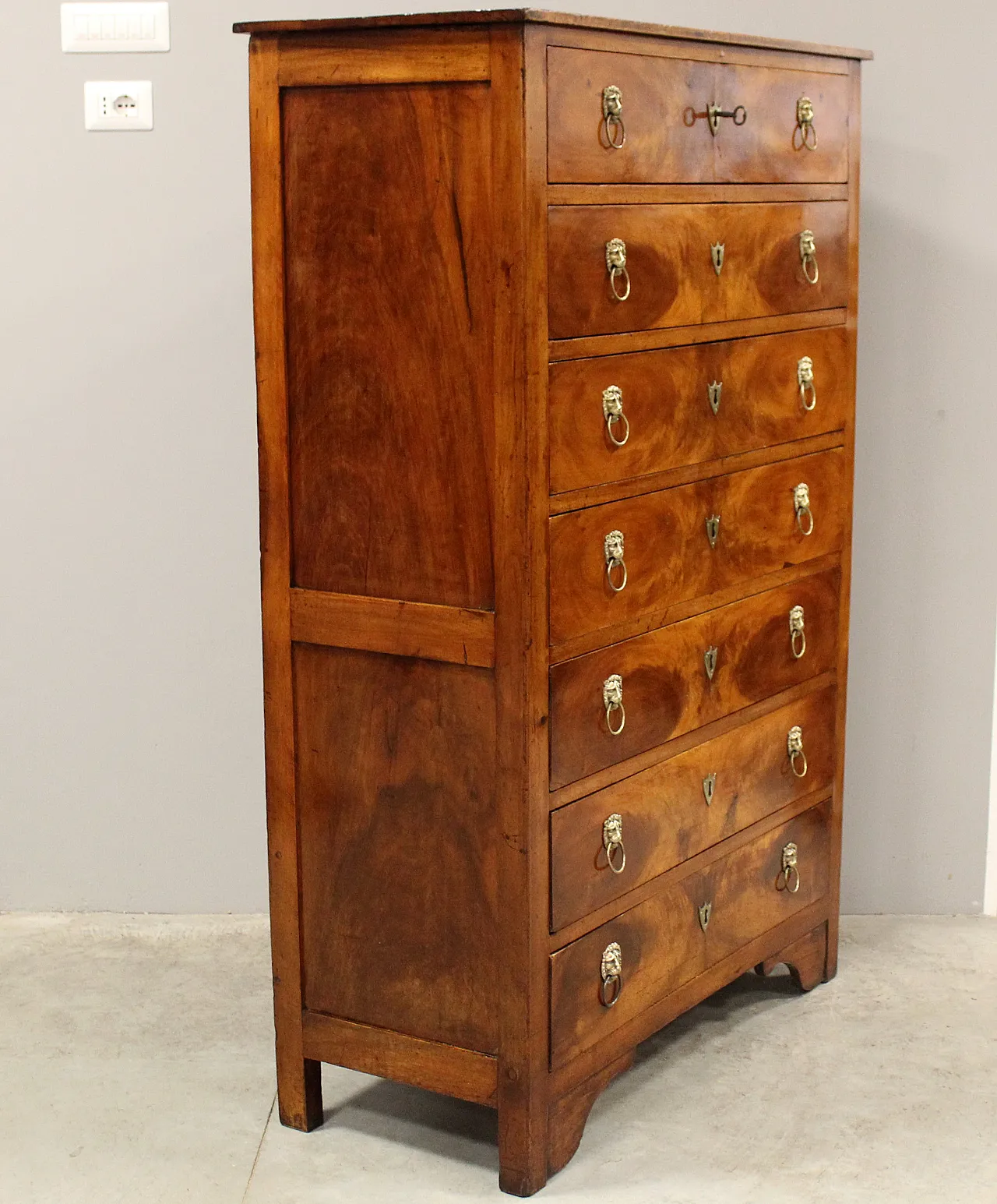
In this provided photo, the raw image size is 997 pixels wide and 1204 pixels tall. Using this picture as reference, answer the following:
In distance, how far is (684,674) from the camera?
9.23 feet

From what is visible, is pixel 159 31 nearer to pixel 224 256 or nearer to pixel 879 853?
pixel 224 256

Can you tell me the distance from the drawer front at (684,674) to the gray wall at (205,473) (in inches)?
20.0

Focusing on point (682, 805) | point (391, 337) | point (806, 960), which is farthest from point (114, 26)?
point (806, 960)

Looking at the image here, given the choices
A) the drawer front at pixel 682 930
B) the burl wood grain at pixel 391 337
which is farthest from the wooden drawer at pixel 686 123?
the drawer front at pixel 682 930

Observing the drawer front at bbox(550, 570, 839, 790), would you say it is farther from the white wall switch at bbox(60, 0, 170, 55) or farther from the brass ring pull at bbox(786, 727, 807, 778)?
the white wall switch at bbox(60, 0, 170, 55)

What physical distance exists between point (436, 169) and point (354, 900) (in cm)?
113

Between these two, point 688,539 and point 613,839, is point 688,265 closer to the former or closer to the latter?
point 688,539

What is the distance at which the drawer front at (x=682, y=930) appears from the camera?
2.65 m

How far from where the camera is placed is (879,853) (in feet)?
12.1

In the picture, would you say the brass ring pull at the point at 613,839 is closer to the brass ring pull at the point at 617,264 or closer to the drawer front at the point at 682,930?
the drawer front at the point at 682,930

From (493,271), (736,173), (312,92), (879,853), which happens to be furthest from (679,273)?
(879,853)

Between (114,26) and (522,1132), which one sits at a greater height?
(114,26)

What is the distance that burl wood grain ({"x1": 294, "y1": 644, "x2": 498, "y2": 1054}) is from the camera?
8.38 feet

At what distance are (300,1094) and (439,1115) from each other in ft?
0.80
